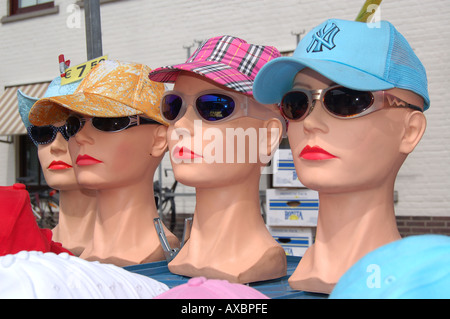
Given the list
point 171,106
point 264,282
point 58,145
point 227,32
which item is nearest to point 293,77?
point 171,106

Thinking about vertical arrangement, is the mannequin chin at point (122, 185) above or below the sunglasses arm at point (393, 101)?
below

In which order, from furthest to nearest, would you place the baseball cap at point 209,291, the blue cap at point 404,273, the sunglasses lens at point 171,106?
1. the sunglasses lens at point 171,106
2. the baseball cap at point 209,291
3. the blue cap at point 404,273

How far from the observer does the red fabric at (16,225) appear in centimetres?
193

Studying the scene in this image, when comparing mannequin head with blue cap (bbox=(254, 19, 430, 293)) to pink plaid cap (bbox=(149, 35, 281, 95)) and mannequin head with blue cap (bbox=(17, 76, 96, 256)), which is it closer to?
pink plaid cap (bbox=(149, 35, 281, 95))

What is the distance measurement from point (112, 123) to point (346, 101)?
1350mm

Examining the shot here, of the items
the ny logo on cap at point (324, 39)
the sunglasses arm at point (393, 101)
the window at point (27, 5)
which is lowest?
the sunglasses arm at point (393, 101)

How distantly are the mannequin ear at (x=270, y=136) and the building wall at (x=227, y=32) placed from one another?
3.14 metres

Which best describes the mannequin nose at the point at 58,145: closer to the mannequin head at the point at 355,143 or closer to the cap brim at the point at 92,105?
the cap brim at the point at 92,105

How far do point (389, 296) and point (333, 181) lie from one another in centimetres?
107

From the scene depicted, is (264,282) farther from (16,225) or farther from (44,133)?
(44,133)

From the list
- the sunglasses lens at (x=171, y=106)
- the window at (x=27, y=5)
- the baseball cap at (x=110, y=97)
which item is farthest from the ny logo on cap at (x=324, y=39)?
the window at (x=27, y=5)

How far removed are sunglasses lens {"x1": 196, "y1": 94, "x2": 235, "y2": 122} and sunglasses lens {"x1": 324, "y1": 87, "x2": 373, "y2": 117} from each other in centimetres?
55

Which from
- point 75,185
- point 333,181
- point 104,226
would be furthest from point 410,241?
point 75,185

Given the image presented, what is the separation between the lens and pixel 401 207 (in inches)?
251
